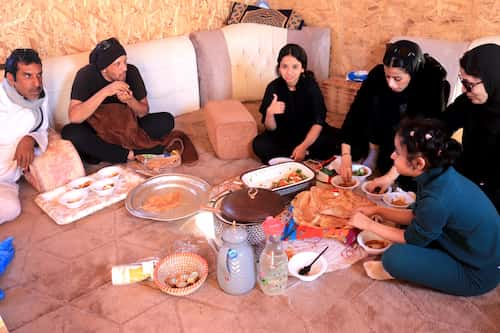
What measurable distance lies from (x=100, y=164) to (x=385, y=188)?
204 centimetres

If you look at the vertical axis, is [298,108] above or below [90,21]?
below

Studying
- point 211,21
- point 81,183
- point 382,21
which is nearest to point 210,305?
point 81,183

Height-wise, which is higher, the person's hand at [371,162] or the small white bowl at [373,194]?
the small white bowl at [373,194]

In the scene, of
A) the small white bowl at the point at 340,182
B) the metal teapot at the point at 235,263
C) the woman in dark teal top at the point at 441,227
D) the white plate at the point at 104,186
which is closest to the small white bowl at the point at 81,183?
the white plate at the point at 104,186

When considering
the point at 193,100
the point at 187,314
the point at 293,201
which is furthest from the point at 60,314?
the point at 193,100

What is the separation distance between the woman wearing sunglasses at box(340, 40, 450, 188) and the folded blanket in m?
1.19

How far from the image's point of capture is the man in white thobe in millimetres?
2527

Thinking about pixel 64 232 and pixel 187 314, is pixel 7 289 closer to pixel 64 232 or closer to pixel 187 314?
pixel 64 232

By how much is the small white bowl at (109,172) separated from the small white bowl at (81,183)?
94 mm

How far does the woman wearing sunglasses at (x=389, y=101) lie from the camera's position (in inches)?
90.9

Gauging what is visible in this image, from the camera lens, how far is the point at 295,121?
2.99m

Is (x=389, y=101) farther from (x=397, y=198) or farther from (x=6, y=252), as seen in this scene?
(x=6, y=252)

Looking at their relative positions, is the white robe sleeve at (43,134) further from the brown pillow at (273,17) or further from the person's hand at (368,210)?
the brown pillow at (273,17)

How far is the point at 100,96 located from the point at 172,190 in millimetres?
874
